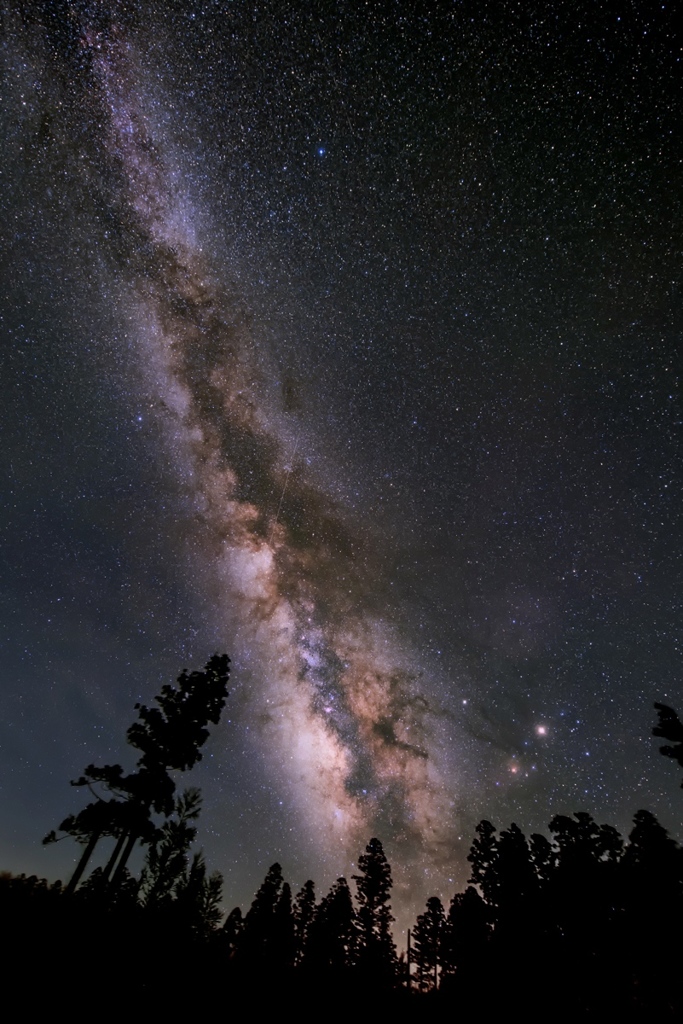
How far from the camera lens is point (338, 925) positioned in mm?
36531

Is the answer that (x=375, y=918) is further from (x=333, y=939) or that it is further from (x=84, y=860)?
(x=84, y=860)

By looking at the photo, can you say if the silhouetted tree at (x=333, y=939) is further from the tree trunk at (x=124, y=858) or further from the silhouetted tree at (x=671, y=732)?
the silhouetted tree at (x=671, y=732)

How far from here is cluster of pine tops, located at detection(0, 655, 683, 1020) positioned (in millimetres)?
16469

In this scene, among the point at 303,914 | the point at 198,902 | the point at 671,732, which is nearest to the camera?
the point at 671,732

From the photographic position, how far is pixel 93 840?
19234 mm

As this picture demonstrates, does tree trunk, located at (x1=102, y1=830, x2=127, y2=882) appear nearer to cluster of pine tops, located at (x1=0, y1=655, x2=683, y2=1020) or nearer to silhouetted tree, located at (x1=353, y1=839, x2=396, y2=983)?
cluster of pine tops, located at (x1=0, y1=655, x2=683, y2=1020)

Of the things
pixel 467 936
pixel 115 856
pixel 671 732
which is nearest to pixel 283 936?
pixel 467 936

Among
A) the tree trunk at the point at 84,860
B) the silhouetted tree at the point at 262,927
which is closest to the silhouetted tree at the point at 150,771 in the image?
the tree trunk at the point at 84,860

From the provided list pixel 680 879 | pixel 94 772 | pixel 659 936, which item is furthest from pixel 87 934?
pixel 680 879

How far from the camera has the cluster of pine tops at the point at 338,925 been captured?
54.0ft

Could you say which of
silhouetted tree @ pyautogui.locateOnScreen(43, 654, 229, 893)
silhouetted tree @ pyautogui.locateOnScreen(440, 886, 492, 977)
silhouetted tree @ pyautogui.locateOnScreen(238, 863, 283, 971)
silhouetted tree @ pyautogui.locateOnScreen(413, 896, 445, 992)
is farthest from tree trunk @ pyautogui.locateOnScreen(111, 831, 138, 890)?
silhouetted tree @ pyautogui.locateOnScreen(413, 896, 445, 992)

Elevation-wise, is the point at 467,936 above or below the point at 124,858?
above

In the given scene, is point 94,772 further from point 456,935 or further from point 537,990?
point 456,935

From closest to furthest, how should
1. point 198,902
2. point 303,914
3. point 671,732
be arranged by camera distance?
1. point 671,732
2. point 198,902
3. point 303,914
